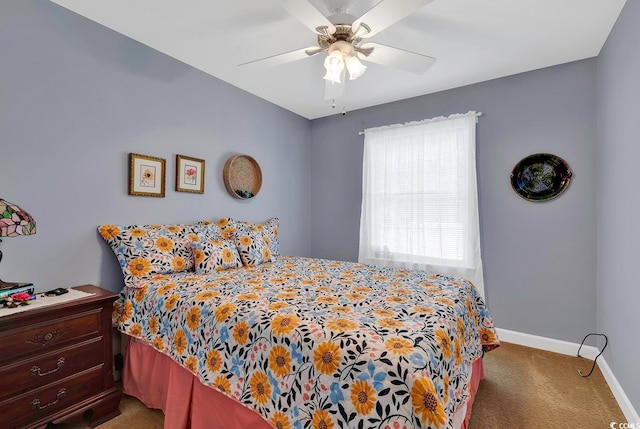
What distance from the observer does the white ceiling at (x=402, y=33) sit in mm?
1914

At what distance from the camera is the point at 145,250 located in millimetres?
2127

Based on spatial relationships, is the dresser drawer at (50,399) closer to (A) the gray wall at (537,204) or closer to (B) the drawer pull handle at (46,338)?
(B) the drawer pull handle at (46,338)

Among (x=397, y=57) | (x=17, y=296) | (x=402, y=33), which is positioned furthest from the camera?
(x=402, y=33)

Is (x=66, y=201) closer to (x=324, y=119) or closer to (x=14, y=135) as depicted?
(x=14, y=135)

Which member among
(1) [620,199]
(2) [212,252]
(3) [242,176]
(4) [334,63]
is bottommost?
(2) [212,252]

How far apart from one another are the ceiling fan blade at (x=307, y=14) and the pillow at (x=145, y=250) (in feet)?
5.78

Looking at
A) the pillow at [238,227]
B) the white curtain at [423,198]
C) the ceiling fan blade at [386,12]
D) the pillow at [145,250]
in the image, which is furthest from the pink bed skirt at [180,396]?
the ceiling fan blade at [386,12]

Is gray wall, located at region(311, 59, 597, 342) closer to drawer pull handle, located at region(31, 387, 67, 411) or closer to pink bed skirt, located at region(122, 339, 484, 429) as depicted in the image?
pink bed skirt, located at region(122, 339, 484, 429)

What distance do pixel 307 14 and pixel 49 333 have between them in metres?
2.14

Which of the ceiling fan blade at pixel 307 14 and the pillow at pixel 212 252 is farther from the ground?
the ceiling fan blade at pixel 307 14

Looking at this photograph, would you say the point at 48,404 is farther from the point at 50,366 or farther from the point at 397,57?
the point at 397,57

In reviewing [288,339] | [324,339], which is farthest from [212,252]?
[324,339]

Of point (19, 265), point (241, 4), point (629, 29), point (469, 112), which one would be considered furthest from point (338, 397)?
point (469, 112)

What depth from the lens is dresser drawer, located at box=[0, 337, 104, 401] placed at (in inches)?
56.8
